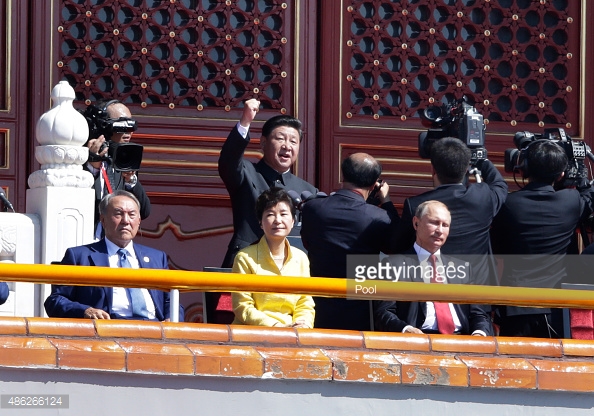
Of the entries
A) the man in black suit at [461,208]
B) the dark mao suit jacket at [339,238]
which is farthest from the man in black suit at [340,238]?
the man in black suit at [461,208]

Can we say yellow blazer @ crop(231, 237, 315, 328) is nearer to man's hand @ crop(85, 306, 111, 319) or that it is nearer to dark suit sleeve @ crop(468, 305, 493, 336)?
man's hand @ crop(85, 306, 111, 319)

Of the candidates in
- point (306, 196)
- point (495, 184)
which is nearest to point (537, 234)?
point (495, 184)

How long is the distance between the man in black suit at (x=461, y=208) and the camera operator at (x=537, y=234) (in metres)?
0.13

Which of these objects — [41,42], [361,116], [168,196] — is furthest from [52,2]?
[361,116]

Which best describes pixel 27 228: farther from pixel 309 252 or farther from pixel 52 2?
pixel 52 2

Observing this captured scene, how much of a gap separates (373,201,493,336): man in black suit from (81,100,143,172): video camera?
158cm

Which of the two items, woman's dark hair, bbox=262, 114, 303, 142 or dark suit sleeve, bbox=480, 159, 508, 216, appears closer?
dark suit sleeve, bbox=480, 159, 508, 216

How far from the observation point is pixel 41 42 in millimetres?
9031

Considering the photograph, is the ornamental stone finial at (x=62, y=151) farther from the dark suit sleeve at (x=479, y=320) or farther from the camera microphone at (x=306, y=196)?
the dark suit sleeve at (x=479, y=320)

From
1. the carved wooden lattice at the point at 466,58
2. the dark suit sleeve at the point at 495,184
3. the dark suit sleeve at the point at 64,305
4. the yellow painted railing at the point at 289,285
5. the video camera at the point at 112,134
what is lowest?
the dark suit sleeve at the point at 64,305

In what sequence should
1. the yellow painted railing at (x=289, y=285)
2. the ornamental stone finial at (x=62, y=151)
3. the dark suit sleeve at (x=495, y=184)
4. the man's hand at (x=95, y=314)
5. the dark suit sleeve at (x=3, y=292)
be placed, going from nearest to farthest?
the yellow painted railing at (x=289, y=285)
the man's hand at (x=95, y=314)
the dark suit sleeve at (x=3, y=292)
the dark suit sleeve at (x=495, y=184)
the ornamental stone finial at (x=62, y=151)

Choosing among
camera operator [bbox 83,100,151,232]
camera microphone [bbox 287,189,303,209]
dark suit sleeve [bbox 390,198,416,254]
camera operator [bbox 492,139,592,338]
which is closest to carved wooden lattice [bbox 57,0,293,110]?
camera operator [bbox 83,100,151,232]

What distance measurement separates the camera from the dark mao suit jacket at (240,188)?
6941mm

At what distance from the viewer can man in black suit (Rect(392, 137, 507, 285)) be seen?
630 cm
